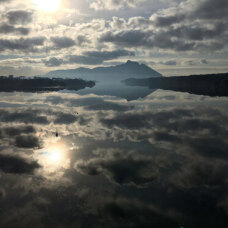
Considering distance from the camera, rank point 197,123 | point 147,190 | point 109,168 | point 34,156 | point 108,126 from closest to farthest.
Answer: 1. point 147,190
2. point 109,168
3. point 34,156
4. point 108,126
5. point 197,123

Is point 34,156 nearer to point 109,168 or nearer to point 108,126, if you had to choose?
point 109,168

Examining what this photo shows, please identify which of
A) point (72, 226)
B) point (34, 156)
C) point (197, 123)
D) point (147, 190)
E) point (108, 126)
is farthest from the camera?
point (197, 123)

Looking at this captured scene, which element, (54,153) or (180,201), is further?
(54,153)

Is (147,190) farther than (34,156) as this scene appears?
No

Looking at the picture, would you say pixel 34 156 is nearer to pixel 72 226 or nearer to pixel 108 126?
pixel 72 226

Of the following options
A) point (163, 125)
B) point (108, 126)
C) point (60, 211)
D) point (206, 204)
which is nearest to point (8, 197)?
point (60, 211)

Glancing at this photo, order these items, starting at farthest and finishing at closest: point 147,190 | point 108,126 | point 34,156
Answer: point 108,126
point 34,156
point 147,190

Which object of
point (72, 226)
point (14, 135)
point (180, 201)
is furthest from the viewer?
point (14, 135)

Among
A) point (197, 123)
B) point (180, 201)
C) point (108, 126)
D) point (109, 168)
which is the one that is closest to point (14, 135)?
point (108, 126)
